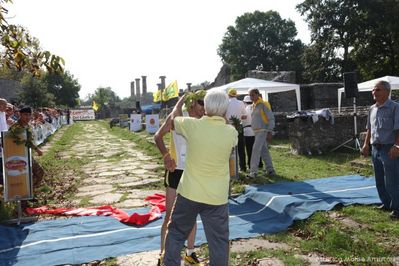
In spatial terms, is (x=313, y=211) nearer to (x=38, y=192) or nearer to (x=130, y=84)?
(x=38, y=192)

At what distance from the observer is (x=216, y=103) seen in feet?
9.71

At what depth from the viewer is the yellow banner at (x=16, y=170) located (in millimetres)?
5379

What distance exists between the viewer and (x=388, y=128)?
494 centimetres

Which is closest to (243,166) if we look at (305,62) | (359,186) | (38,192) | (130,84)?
(359,186)

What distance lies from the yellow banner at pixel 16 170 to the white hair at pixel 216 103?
3513 millimetres

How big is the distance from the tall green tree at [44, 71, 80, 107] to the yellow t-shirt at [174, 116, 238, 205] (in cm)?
6261

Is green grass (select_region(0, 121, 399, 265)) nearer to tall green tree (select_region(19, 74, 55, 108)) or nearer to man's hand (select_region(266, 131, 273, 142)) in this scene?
man's hand (select_region(266, 131, 273, 142))

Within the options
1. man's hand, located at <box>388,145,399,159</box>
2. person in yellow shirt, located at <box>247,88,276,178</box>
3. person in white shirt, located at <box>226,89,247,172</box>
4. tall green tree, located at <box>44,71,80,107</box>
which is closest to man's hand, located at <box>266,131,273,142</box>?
person in yellow shirt, located at <box>247,88,276,178</box>

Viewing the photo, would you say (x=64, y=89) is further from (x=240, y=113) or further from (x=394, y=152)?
(x=394, y=152)

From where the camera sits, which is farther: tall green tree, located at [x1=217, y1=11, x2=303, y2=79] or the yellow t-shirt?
tall green tree, located at [x1=217, y1=11, x2=303, y2=79]

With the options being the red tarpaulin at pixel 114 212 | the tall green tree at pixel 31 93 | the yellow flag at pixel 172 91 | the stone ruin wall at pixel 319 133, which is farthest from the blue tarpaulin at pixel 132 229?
the tall green tree at pixel 31 93

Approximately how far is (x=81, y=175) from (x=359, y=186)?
238 inches

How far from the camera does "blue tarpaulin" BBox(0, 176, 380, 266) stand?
420 cm

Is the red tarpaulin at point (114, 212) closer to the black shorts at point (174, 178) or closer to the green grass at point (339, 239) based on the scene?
the green grass at point (339, 239)
